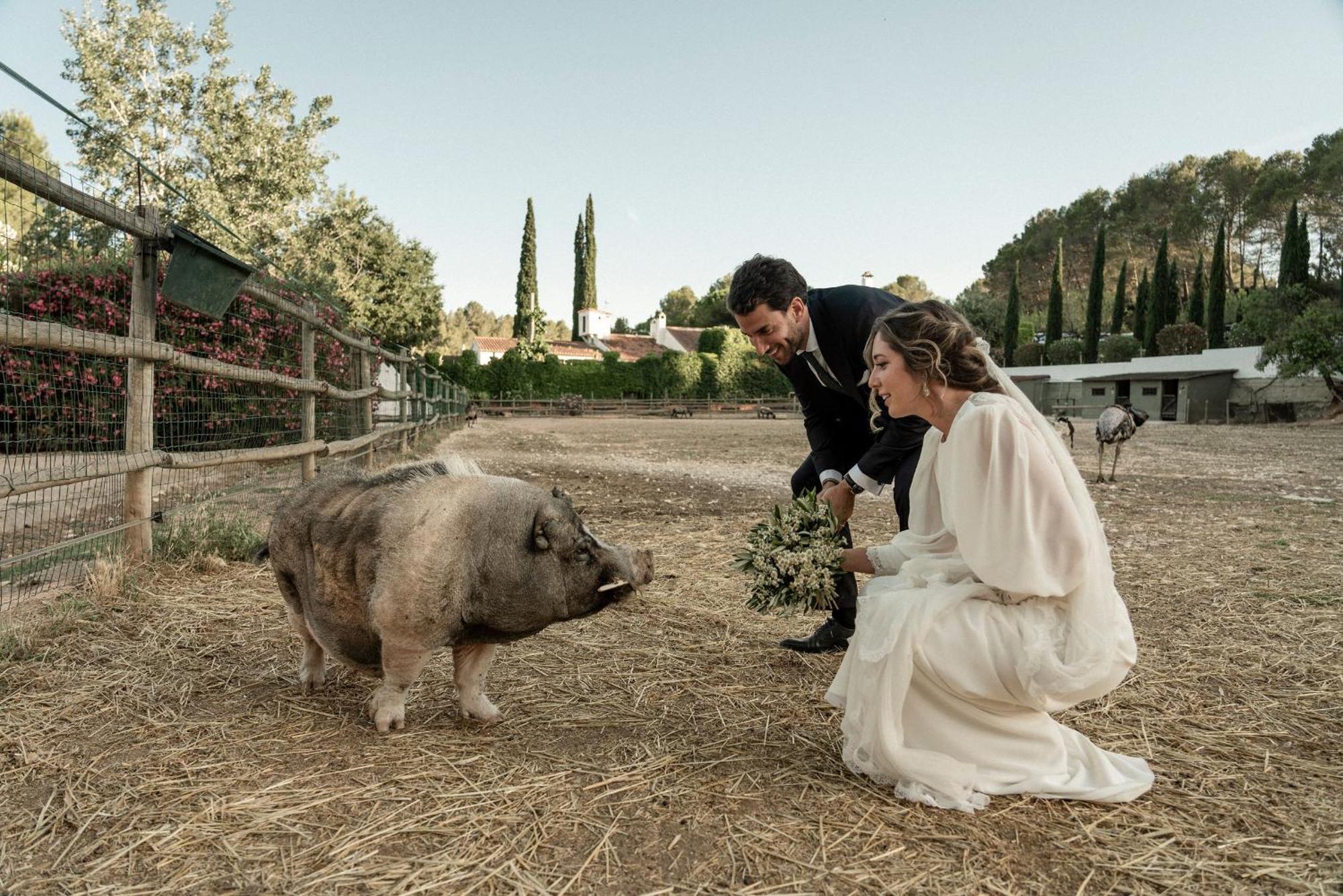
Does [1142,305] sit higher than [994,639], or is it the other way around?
[1142,305]

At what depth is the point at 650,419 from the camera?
39.7 meters

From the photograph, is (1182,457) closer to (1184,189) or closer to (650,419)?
(650,419)

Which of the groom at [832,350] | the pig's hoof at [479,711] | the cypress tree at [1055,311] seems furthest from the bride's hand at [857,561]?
the cypress tree at [1055,311]

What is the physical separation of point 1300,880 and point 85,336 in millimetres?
4978

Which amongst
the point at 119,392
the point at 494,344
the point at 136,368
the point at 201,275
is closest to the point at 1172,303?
the point at 494,344

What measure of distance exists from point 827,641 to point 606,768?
169 cm

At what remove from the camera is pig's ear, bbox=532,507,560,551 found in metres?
2.88

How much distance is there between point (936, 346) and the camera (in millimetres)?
2703

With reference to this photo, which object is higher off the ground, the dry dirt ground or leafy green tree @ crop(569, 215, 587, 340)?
leafy green tree @ crop(569, 215, 587, 340)

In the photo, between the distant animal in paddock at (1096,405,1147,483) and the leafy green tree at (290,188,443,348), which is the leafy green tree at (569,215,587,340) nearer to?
the leafy green tree at (290,188,443,348)

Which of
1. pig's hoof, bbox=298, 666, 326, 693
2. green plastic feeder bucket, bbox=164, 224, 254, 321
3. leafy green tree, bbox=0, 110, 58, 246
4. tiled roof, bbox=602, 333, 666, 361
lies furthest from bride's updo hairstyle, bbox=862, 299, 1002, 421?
tiled roof, bbox=602, 333, 666, 361

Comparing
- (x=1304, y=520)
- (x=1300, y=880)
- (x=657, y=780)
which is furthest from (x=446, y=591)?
(x=1304, y=520)

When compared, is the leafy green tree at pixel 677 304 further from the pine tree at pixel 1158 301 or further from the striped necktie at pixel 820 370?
the striped necktie at pixel 820 370

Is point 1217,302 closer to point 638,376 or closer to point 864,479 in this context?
point 638,376
